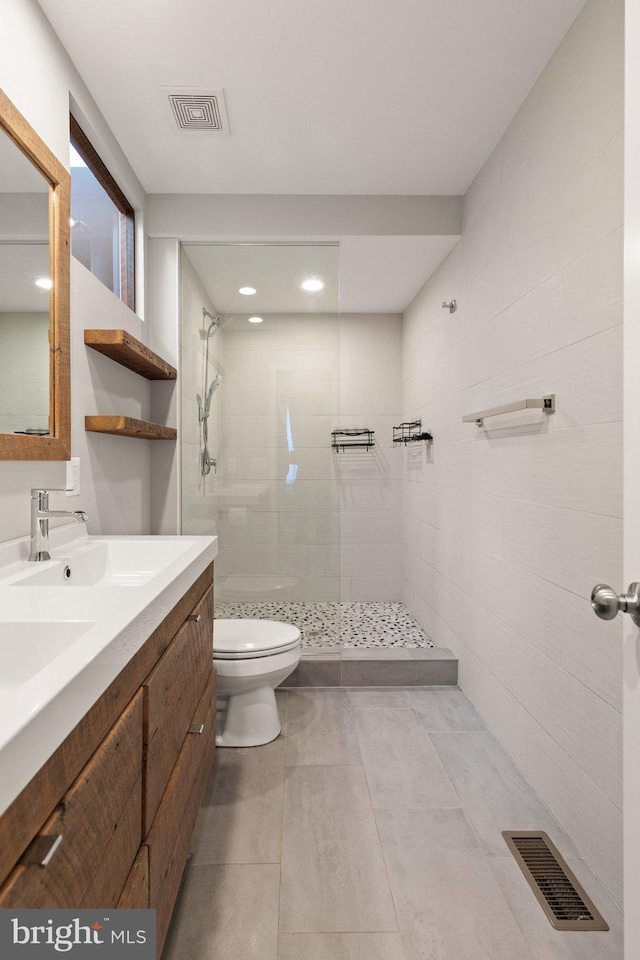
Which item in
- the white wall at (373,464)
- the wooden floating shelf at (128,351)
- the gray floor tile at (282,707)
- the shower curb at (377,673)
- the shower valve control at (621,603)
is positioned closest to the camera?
the shower valve control at (621,603)

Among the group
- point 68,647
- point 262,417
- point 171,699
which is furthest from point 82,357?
point 68,647

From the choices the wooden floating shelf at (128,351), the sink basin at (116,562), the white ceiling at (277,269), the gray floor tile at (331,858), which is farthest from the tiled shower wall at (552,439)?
the wooden floating shelf at (128,351)

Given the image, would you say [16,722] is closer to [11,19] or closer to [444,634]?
[11,19]

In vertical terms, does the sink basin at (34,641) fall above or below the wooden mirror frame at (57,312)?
below

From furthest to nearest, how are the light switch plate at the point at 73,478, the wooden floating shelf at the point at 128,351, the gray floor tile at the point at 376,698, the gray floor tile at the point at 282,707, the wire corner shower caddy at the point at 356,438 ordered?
the wire corner shower caddy at the point at 356,438 → the gray floor tile at the point at 376,698 → the gray floor tile at the point at 282,707 → the wooden floating shelf at the point at 128,351 → the light switch plate at the point at 73,478

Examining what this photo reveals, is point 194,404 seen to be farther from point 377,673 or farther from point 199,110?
point 377,673

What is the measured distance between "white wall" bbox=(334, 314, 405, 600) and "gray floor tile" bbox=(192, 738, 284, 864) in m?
2.27

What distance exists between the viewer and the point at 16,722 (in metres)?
0.58

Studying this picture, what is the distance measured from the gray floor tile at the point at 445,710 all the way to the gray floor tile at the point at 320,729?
35 cm

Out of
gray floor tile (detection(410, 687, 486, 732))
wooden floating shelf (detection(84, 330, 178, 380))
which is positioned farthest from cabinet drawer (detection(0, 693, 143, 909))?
gray floor tile (detection(410, 687, 486, 732))

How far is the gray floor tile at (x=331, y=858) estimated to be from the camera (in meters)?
1.43

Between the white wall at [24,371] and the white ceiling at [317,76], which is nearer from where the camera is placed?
the white wall at [24,371]

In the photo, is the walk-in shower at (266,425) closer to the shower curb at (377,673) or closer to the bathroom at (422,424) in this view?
the bathroom at (422,424)

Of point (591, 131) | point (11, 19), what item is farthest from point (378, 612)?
point (11, 19)
